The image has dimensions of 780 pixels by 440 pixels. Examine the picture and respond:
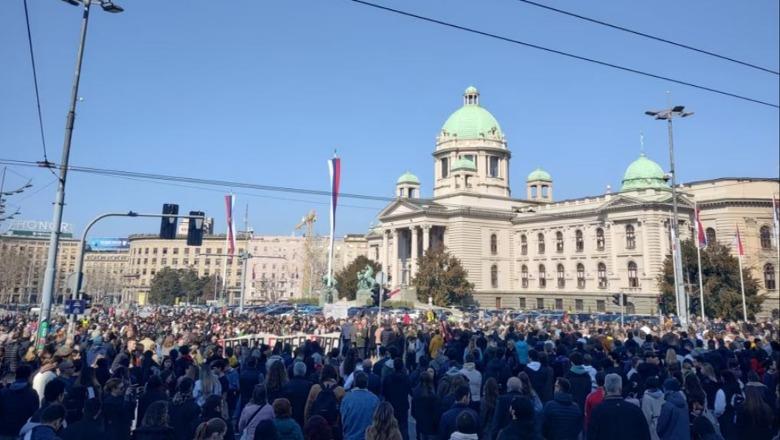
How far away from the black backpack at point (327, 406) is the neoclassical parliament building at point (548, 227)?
1840 inches

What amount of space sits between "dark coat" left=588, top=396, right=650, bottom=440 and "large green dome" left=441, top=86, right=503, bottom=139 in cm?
8313

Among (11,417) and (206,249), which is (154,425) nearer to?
(11,417)

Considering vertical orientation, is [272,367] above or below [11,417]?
above

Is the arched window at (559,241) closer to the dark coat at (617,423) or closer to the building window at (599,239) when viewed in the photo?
the building window at (599,239)

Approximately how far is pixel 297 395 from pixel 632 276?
2418 inches

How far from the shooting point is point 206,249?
5655 inches

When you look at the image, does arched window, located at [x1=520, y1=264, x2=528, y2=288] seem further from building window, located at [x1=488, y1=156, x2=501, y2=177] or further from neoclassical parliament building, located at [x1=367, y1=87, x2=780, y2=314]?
building window, located at [x1=488, y1=156, x2=501, y2=177]

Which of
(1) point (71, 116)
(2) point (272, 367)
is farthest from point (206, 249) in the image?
(2) point (272, 367)

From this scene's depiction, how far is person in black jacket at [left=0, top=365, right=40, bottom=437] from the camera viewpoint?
7066 millimetres

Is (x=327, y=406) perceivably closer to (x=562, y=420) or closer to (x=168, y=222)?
(x=562, y=420)

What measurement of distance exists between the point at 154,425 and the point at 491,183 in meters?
82.0

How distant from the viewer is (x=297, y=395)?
8.12 meters

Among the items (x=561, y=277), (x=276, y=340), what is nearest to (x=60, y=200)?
(x=276, y=340)

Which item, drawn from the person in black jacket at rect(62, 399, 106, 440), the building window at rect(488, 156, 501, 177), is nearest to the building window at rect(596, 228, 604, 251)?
the building window at rect(488, 156, 501, 177)
